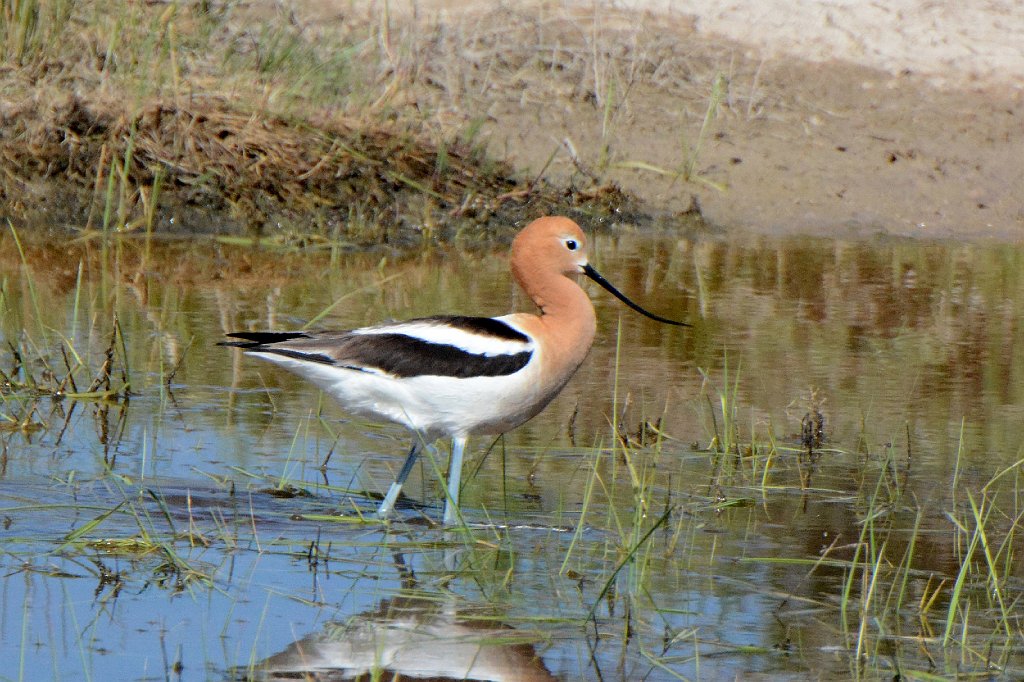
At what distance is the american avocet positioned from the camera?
5031mm

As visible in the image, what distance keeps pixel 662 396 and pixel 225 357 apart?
194cm

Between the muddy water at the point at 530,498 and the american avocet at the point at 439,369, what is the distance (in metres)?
0.25

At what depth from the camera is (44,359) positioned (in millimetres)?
6191

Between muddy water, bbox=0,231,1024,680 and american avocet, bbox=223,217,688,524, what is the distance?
0.25 meters

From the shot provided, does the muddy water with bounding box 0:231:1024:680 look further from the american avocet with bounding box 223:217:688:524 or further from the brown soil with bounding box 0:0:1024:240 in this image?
the brown soil with bounding box 0:0:1024:240

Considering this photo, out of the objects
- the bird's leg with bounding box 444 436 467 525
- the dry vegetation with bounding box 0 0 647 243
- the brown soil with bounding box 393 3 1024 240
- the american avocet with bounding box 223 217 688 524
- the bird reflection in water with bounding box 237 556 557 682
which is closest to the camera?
the bird reflection in water with bounding box 237 556 557 682

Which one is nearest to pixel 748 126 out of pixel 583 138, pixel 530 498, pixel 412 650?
pixel 583 138

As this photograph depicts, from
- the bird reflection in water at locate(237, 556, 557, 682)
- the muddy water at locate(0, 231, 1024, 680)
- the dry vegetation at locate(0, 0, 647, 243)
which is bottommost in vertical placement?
the bird reflection in water at locate(237, 556, 557, 682)

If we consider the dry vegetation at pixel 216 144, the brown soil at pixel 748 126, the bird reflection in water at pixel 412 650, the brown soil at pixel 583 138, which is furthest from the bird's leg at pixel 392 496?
the brown soil at pixel 748 126

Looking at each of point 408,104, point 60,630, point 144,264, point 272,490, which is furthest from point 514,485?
point 408,104

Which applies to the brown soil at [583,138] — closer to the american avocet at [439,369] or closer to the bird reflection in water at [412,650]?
the american avocet at [439,369]

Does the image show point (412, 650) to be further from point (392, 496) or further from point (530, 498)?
point (530, 498)

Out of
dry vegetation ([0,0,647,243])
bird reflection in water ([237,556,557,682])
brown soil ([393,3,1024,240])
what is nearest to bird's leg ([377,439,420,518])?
bird reflection in water ([237,556,557,682])

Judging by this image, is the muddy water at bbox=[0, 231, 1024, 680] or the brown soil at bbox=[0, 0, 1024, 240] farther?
the brown soil at bbox=[0, 0, 1024, 240]
